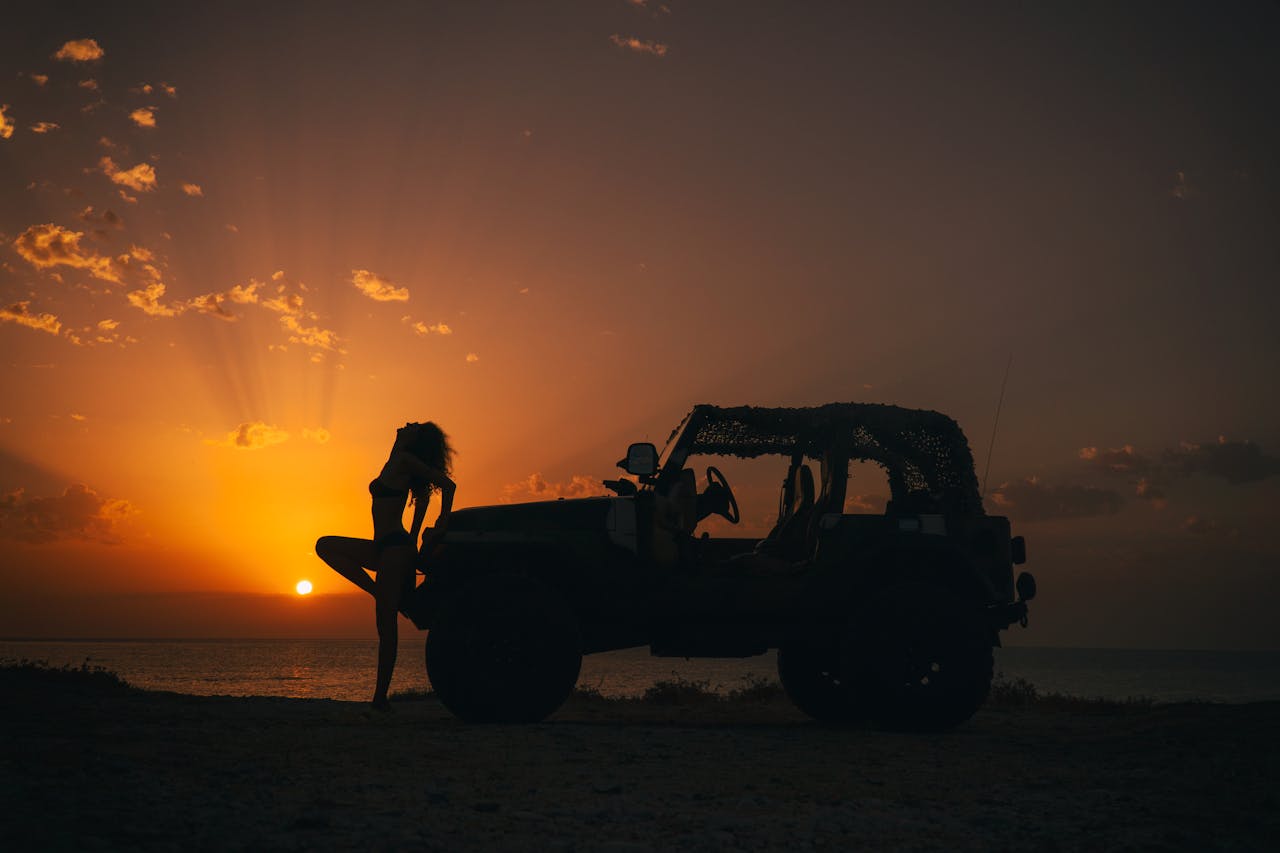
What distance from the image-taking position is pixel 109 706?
8.73m

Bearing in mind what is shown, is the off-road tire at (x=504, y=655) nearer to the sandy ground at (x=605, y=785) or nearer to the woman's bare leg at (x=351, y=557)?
the sandy ground at (x=605, y=785)

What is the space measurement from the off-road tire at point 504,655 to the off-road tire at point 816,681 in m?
2.74

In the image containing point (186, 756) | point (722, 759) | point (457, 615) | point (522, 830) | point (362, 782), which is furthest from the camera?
point (457, 615)

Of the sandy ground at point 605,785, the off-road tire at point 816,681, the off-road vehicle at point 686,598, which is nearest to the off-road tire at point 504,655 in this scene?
the off-road vehicle at point 686,598

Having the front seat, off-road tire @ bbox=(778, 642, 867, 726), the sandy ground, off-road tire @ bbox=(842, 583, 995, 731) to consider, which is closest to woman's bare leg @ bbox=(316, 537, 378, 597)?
the sandy ground

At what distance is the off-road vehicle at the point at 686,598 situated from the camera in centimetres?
834

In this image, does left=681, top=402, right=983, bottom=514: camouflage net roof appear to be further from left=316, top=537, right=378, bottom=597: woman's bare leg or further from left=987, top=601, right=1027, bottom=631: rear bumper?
left=316, top=537, right=378, bottom=597: woman's bare leg

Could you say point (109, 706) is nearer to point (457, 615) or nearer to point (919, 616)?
point (457, 615)

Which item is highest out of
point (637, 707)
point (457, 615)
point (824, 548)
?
point (824, 548)

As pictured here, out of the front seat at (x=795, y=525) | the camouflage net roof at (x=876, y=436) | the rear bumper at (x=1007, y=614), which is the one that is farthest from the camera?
the front seat at (x=795, y=525)

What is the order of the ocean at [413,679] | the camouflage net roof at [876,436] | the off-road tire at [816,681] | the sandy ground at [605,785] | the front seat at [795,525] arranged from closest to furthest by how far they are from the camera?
the sandy ground at [605,785] < the camouflage net roof at [876,436] < the front seat at [795,525] < the off-road tire at [816,681] < the ocean at [413,679]

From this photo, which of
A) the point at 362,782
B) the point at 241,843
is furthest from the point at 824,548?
the point at 241,843

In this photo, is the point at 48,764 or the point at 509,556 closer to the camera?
the point at 48,764

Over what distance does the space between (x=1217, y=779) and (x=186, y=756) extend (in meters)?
6.19
